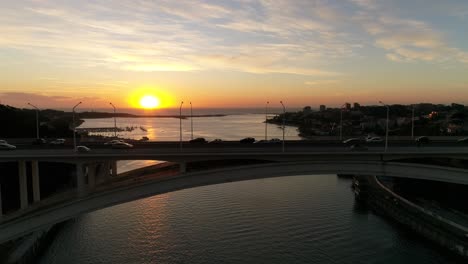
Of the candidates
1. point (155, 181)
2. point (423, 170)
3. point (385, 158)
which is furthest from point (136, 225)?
point (423, 170)

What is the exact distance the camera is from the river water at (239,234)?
62.3 ft

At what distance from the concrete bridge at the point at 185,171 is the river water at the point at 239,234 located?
426cm

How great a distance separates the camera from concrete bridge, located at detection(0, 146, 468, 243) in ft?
52.6

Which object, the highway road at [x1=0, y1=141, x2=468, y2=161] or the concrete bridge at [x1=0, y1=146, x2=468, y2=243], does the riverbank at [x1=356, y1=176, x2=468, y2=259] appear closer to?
the concrete bridge at [x1=0, y1=146, x2=468, y2=243]

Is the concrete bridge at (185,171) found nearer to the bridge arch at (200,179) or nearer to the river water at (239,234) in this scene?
the bridge arch at (200,179)

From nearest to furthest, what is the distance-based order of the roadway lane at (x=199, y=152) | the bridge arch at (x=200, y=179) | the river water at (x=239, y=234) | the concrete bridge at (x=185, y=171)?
the bridge arch at (x=200, y=179)
the concrete bridge at (x=185, y=171)
the roadway lane at (x=199, y=152)
the river water at (x=239, y=234)

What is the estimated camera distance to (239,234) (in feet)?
70.7

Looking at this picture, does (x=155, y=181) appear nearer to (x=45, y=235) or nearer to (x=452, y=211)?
(x=45, y=235)

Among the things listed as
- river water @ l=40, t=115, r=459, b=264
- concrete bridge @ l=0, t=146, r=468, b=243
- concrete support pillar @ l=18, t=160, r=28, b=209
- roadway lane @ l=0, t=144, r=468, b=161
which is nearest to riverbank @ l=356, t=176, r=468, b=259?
river water @ l=40, t=115, r=459, b=264

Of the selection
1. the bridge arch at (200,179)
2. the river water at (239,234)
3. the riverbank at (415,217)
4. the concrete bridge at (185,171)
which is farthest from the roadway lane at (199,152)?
the river water at (239,234)

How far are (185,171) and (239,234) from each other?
7.29 meters

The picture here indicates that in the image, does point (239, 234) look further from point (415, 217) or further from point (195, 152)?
point (415, 217)

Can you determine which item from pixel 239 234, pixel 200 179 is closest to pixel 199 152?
pixel 200 179

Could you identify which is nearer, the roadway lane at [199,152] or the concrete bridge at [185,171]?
the concrete bridge at [185,171]
